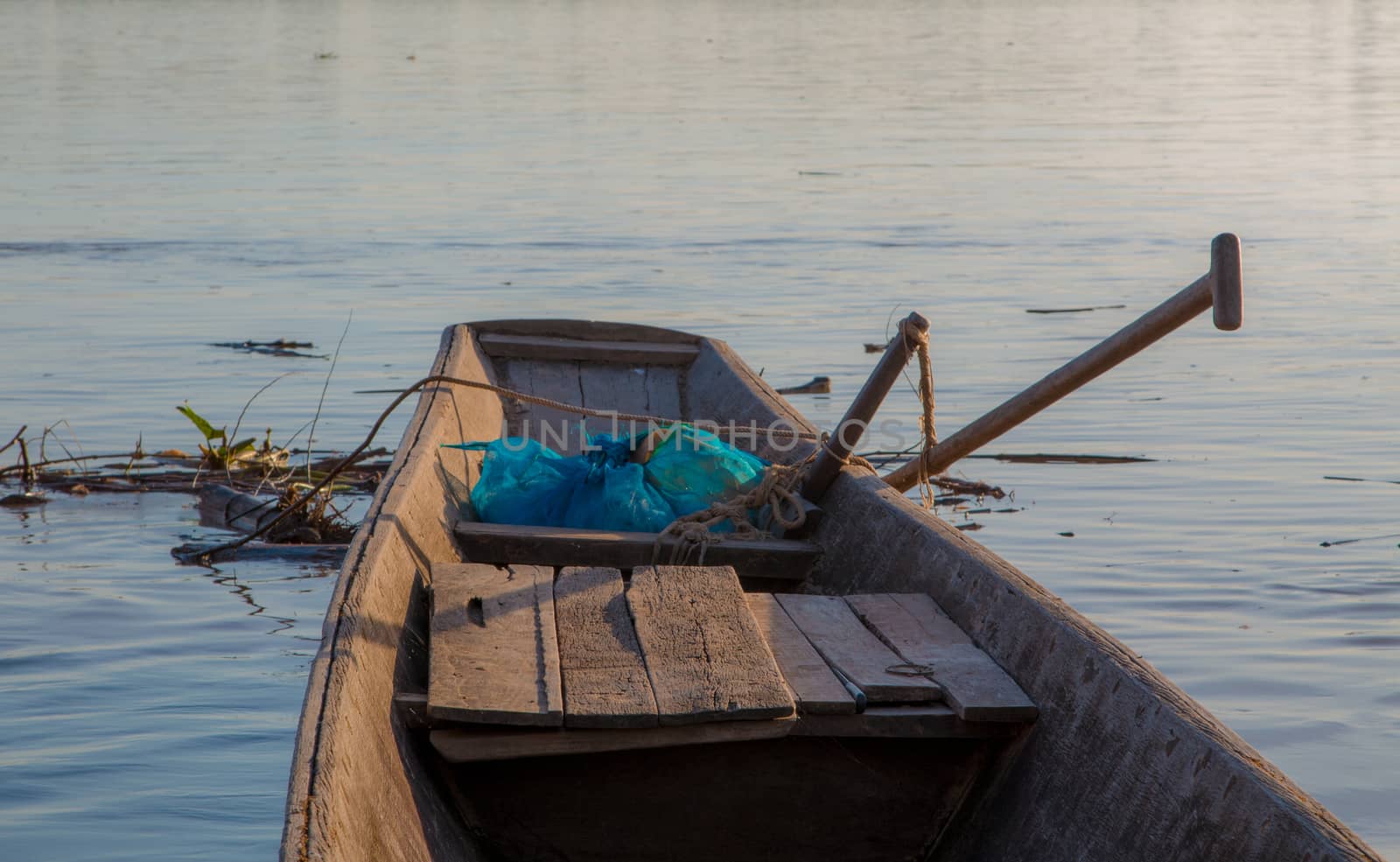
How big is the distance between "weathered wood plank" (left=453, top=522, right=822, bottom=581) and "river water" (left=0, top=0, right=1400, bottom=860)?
0.85 m

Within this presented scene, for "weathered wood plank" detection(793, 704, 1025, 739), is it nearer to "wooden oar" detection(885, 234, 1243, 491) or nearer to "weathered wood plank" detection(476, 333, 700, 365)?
"wooden oar" detection(885, 234, 1243, 491)

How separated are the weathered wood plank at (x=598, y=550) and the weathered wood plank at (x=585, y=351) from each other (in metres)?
2.47

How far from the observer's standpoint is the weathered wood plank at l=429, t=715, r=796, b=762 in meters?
2.76

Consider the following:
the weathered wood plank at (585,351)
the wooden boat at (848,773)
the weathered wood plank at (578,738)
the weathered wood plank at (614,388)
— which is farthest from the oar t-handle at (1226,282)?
the weathered wood plank at (585,351)

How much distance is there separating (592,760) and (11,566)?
386 cm

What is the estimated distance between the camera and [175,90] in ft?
88.4

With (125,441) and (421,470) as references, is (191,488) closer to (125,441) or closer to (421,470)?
(125,441)

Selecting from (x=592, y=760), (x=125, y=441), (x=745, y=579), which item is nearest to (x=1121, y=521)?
(x=745, y=579)

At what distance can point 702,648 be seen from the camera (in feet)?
10.3

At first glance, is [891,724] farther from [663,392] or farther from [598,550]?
[663,392]

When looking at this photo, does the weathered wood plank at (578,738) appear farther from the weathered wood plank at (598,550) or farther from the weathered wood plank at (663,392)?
the weathered wood plank at (663,392)

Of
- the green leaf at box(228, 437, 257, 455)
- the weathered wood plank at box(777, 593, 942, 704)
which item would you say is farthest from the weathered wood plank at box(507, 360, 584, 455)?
the weathered wood plank at box(777, 593, 942, 704)

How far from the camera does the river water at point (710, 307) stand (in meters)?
4.62

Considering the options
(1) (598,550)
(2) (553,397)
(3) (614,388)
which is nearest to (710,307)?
(3) (614,388)
